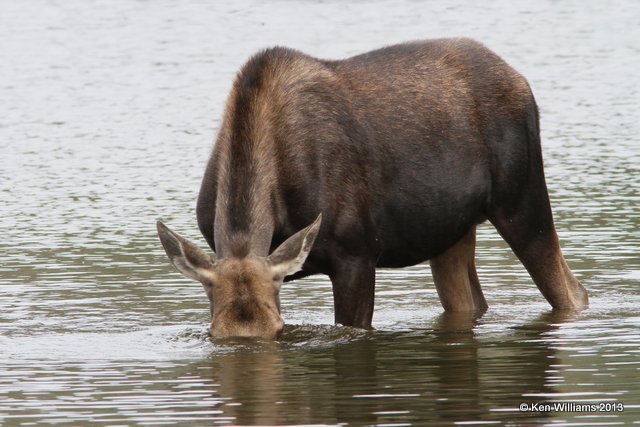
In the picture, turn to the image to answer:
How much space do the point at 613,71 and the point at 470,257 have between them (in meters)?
16.2

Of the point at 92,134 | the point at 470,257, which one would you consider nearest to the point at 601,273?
the point at 470,257

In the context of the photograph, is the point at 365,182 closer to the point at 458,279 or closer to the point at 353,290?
the point at 353,290

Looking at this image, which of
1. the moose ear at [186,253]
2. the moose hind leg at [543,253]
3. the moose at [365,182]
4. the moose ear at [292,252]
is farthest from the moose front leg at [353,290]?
the moose hind leg at [543,253]

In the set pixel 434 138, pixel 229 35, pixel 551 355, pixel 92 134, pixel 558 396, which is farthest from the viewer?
pixel 229 35

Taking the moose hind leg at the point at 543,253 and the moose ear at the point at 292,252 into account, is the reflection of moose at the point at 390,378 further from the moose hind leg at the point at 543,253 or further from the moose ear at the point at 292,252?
the moose hind leg at the point at 543,253

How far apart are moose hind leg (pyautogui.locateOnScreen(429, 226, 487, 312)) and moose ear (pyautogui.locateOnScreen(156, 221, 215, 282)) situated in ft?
10.8

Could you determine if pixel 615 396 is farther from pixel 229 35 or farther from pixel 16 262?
pixel 229 35

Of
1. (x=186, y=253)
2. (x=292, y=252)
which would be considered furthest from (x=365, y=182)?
(x=186, y=253)

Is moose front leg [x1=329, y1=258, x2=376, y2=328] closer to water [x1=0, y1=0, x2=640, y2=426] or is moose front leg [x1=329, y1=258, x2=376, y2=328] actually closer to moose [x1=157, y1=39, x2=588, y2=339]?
moose [x1=157, y1=39, x2=588, y2=339]

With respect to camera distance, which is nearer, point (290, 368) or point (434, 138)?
point (290, 368)

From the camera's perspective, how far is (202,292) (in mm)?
13734

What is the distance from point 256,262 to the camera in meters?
10.1

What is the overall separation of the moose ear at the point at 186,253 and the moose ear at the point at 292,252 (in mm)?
374

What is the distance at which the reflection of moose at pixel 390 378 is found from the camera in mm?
8961
